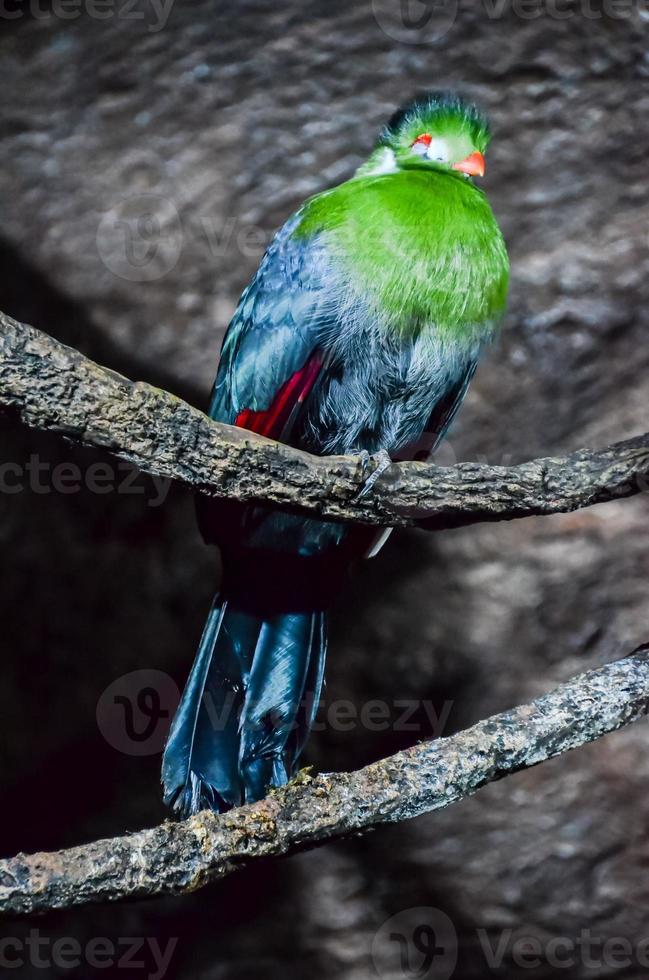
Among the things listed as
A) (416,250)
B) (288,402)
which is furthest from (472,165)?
(288,402)

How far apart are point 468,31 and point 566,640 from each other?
1542 millimetres

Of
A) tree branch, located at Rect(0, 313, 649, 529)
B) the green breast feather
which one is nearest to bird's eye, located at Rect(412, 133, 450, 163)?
the green breast feather

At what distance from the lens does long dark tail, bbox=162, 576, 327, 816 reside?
68.3 inches

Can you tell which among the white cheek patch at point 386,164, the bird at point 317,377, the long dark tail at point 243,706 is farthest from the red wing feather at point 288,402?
the white cheek patch at point 386,164

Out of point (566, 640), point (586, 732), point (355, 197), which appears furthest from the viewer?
point (566, 640)

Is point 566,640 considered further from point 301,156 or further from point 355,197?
point 301,156

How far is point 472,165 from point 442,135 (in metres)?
0.10

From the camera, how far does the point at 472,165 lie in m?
1.98

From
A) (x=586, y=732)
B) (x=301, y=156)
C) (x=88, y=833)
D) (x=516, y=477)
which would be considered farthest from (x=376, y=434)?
(x=88, y=833)

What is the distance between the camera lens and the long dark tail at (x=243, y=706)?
1.73 m

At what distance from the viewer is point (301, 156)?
2432 millimetres

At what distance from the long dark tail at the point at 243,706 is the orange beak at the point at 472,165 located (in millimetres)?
959

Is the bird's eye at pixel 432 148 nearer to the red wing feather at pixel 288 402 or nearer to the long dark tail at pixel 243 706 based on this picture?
the red wing feather at pixel 288 402

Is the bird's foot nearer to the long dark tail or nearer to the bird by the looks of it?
the bird
